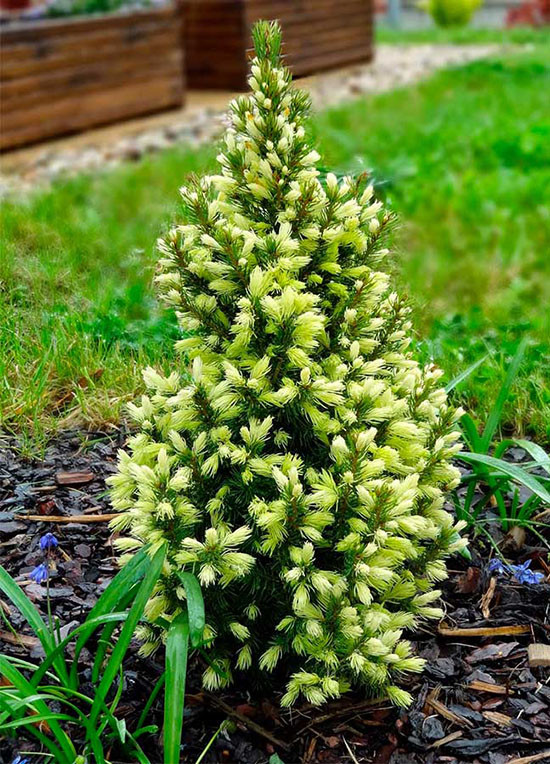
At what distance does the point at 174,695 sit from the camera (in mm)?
1777

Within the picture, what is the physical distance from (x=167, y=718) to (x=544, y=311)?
3.56m

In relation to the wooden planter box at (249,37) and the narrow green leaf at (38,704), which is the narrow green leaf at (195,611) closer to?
the narrow green leaf at (38,704)

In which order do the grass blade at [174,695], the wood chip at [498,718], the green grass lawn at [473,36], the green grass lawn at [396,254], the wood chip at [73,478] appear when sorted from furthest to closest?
1. the green grass lawn at [473,36]
2. the green grass lawn at [396,254]
3. the wood chip at [73,478]
4. the wood chip at [498,718]
5. the grass blade at [174,695]

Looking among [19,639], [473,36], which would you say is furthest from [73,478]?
[473,36]

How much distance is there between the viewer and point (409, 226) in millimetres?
6285

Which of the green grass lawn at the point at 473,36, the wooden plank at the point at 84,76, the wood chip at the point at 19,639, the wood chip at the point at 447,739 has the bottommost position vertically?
the green grass lawn at the point at 473,36

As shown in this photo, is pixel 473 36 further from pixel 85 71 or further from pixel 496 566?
pixel 496 566

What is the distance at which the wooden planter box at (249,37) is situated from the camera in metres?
10.7

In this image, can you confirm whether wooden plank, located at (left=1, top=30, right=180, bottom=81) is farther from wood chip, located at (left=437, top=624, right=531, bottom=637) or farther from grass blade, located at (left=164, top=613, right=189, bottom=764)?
grass blade, located at (left=164, top=613, right=189, bottom=764)

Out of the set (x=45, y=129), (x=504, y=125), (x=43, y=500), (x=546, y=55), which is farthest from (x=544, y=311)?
(x=546, y=55)

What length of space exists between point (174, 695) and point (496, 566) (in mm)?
971

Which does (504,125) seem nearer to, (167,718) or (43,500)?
(43,500)

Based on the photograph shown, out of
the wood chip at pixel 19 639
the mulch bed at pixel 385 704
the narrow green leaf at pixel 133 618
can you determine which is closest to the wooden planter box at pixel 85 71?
the mulch bed at pixel 385 704

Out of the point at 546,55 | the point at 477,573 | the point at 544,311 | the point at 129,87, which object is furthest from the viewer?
the point at 546,55
